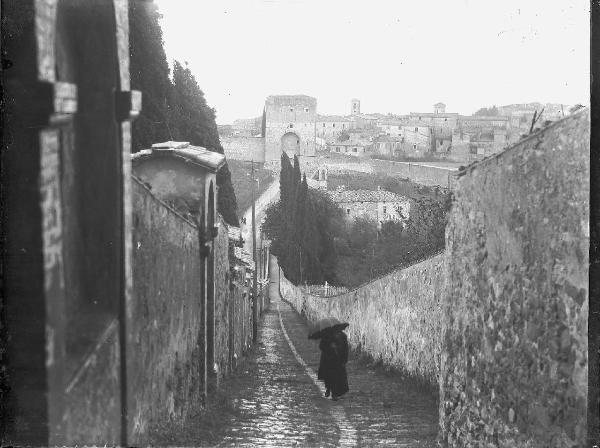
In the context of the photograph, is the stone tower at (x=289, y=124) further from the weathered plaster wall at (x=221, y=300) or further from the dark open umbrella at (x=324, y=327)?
the dark open umbrella at (x=324, y=327)

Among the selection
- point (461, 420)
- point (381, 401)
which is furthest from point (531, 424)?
point (381, 401)

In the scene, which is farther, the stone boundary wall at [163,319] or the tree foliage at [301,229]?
the tree foliage at [301,229]

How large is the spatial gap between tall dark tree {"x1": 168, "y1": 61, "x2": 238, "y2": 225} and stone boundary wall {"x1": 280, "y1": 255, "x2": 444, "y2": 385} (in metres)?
2.91

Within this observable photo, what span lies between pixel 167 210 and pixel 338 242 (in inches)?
608

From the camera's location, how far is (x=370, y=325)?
15445 millimetres

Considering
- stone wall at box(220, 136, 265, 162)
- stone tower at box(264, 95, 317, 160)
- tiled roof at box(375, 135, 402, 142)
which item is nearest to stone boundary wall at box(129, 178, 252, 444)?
stone tower at box(264, 95, 317, 160)

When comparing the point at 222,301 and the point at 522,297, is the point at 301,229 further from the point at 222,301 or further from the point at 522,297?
the point at 522,297

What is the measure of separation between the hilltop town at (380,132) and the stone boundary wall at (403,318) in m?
1.98

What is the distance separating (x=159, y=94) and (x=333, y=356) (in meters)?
3.82

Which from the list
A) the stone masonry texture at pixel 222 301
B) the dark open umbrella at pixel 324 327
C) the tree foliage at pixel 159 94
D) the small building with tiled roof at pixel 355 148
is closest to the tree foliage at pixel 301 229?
the stone masonry texture at pixel 222 301

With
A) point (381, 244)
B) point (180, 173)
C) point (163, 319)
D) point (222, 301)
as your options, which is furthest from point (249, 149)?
point (163, 319)

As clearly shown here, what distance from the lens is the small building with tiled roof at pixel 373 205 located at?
2458 cm

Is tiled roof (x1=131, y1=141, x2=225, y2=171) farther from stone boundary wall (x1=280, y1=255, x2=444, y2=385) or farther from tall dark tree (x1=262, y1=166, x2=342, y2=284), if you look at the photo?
tall dark tree (x1=262, y1=166, x2=342, y2=284)

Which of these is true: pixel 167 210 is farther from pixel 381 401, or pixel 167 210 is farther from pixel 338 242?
pixel 338 242
